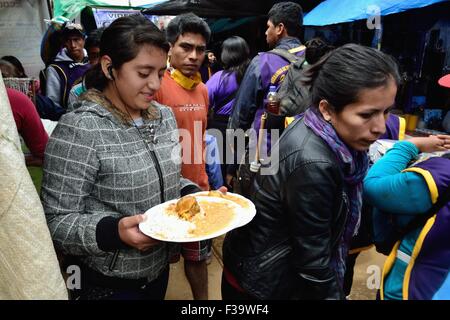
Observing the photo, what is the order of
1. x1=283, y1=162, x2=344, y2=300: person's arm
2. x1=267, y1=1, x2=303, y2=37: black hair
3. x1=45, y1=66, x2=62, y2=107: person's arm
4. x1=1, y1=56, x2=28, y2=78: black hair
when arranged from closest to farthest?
x1=283, y1=162, x2=344, y2=300: person's arm, x1=1, y1=56, x2=28, y2=78: black hair, x1=267, y1=1, x2=303, y2=37: black hair, x1=45, y1=66, x2=62, y2=107: person's arm

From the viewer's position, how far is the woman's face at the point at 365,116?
55.2 inches

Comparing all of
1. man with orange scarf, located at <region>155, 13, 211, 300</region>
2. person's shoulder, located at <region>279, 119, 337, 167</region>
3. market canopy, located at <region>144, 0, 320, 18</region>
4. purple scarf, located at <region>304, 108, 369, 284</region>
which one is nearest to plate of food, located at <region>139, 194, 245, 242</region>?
person's shoulder, located at <region>279, 119, 337, 167</region>

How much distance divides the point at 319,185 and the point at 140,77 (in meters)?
0.94

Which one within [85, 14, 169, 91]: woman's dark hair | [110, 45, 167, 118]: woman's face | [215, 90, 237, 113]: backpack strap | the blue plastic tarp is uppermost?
the blue plastic tarp

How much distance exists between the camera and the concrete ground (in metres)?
3.31

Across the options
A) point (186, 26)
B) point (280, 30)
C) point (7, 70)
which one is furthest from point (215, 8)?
point (7, 70)

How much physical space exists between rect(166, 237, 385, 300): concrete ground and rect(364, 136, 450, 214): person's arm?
5.84ft

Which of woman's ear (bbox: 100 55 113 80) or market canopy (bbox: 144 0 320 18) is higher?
market canopy (bbox: 144 0 320 18)

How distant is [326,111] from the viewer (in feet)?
4.99

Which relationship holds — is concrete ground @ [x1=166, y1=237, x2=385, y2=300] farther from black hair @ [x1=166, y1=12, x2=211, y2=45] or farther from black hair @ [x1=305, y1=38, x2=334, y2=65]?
black hair @ [x1=166, y1=12, x2=211, y2=45]

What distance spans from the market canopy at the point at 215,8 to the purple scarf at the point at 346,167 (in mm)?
6456

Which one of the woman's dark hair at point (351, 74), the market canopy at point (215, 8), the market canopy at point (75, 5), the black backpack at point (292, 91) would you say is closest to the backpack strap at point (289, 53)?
the black backpack at point (292, 91)

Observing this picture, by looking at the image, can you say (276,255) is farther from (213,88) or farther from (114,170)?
(213,88)
